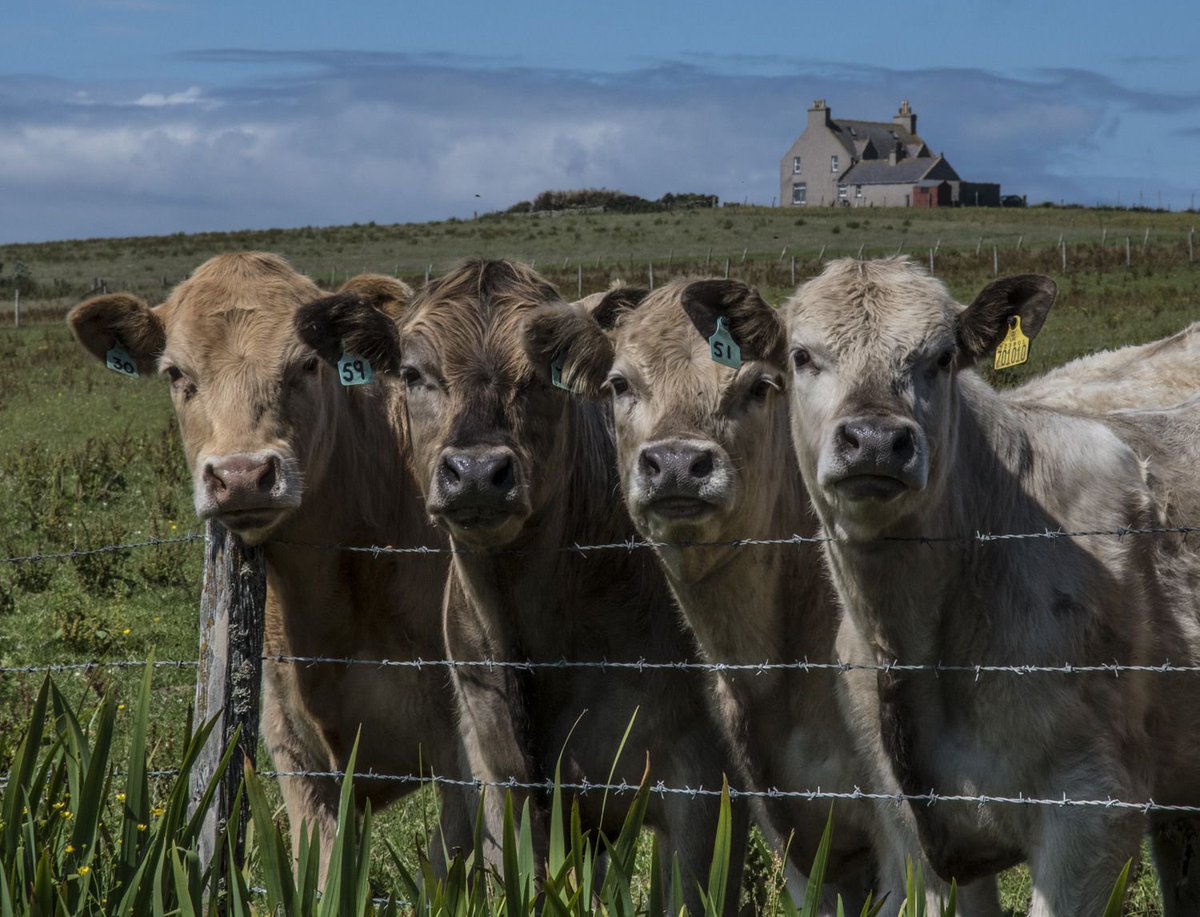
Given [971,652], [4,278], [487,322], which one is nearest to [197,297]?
[487,322]

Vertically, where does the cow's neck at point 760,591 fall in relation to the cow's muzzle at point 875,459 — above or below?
below

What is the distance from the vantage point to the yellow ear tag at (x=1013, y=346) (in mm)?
4699

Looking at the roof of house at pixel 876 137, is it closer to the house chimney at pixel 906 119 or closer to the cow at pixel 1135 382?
the house chimney at pixel 906 119

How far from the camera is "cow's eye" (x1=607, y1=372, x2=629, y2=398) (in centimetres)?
512

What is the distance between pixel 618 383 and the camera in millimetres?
5141

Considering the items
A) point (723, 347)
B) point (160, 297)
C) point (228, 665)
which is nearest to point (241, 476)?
point (228, 665)

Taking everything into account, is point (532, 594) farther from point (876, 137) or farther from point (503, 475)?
point (876, 137)

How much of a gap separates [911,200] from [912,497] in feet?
322

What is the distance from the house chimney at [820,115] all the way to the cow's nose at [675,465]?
356ft

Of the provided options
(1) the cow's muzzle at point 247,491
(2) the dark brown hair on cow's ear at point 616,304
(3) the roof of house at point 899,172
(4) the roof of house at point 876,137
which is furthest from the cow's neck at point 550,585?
(4) the roof of house at point 876,137

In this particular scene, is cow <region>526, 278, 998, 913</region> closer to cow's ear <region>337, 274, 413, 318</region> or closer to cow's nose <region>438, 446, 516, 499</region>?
cow's nose <region>438, 446, 516, 499</region>

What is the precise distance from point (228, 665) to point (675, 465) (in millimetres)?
1503

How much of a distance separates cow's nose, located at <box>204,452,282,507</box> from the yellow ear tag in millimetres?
2443

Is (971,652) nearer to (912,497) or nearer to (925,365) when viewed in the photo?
(912,497)
